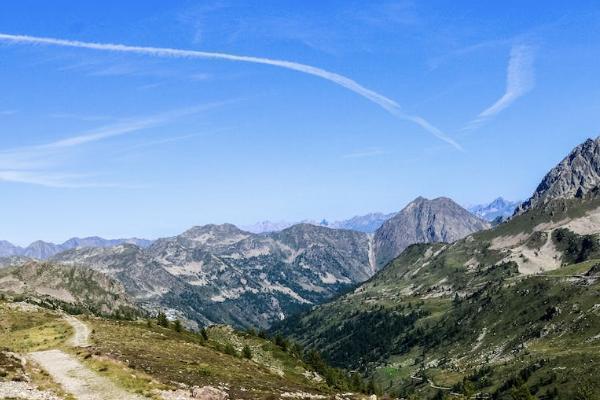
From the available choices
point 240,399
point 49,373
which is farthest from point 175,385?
point 49,373

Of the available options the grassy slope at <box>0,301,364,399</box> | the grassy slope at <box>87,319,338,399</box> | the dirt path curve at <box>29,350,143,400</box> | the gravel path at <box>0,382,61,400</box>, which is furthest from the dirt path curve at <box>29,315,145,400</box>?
the grassy slope at <box>87,319,338,399</box>

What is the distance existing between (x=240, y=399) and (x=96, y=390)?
12755 mm

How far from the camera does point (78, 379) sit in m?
54.9

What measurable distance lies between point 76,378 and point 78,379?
57cm

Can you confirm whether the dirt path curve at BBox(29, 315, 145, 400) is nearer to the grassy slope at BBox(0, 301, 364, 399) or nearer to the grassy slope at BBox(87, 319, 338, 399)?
the grassy slope at BBox(0, 301, 364, 399)

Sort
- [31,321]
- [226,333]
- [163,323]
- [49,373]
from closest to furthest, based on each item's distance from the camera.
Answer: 1. [49,373]
2. [31,321]
3. [163,323]
4. [226,333]

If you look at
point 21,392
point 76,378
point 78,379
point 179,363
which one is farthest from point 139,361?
point 21,392

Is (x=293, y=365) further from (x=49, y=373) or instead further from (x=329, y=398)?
(x=49, y=373)

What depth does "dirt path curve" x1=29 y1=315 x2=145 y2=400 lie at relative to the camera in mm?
49250

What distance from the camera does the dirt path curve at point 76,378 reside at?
162 ft

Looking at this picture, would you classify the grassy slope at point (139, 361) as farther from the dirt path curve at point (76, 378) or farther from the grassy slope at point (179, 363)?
the dirt path curve at point (76, 378)

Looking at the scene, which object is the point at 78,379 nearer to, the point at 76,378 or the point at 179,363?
the point at 76,378

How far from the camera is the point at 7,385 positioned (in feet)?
160

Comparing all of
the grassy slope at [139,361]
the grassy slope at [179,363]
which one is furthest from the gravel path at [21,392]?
the grassy slope at [179,363]
